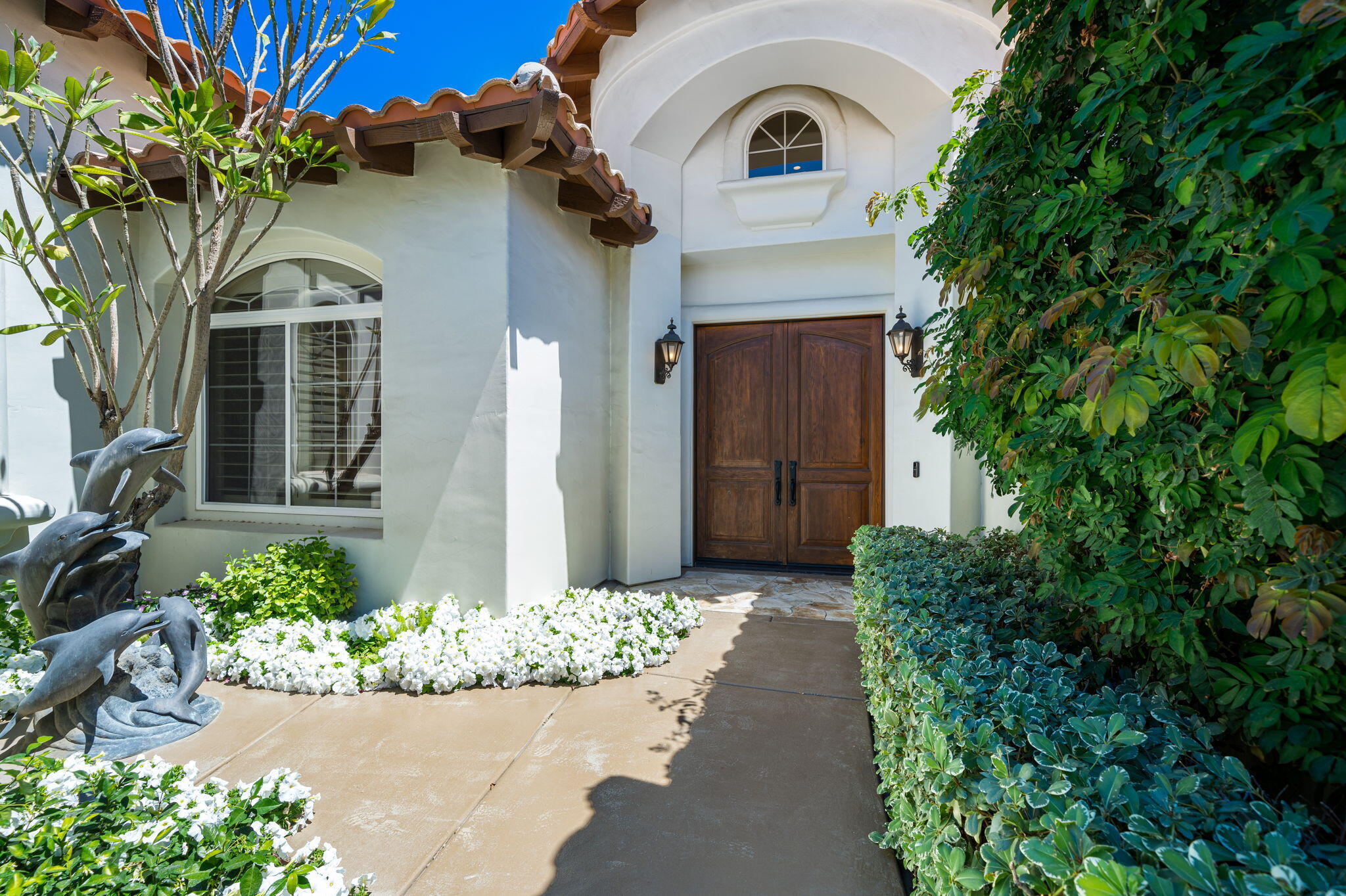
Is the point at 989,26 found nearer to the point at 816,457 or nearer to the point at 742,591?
the point at 816,457

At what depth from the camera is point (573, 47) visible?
5.95m

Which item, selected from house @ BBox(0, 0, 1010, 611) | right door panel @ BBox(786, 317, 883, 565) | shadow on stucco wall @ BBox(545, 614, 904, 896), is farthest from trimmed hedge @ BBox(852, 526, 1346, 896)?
right door panel @ BBox(786, 317, 883, 565)

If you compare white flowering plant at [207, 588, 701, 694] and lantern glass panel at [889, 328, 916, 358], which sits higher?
lantern glass panel at [889, 328, 916, 358]

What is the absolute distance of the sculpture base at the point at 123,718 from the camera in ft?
8.90

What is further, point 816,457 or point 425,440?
point 816,457

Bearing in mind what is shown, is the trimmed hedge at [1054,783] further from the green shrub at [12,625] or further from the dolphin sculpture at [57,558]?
the green shrub at [12,625]

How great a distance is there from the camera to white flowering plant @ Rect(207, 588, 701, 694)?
3555 millimetres

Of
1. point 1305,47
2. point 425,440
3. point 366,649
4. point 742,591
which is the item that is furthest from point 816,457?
point 1305,47

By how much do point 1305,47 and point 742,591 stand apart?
16.7ft

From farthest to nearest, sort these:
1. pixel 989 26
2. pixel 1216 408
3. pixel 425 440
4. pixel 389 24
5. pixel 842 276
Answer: pixel 842 276
pixel 989 26
pixel 425 440
pixel 389 24
pixel 1216 408

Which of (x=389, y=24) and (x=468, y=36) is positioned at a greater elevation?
(x=468, y=36)

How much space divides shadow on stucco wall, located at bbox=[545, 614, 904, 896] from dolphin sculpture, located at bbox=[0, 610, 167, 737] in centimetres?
223

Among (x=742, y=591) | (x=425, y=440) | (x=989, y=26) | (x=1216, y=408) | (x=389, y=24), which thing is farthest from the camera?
(x=742, y=591)

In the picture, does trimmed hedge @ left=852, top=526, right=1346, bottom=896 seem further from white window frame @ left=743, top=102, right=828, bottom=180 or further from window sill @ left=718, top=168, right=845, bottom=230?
white window frame @ left=743, top=102, right=828, bottom=180
